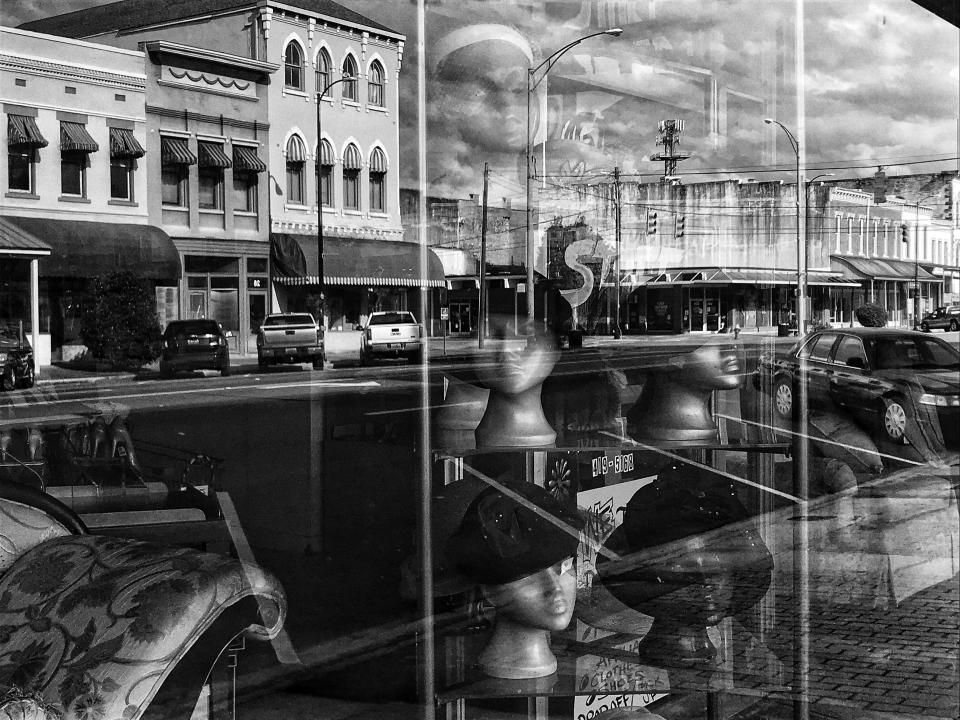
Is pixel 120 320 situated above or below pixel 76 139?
below

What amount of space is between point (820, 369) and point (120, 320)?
145 cm

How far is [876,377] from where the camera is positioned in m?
2.10

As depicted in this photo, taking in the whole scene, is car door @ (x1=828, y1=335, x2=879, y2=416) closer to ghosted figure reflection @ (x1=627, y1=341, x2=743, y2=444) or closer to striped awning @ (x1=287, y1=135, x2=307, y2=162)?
ghosted figure reflection @ (x1=627, y1=341, x2=743, y2=444)

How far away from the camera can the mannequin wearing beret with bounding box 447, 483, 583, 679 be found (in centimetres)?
208

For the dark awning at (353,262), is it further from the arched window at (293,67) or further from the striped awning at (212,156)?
the arched window at (293,67)

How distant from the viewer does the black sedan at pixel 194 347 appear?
1896 mm

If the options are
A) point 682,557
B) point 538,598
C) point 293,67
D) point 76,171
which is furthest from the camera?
point 682,557

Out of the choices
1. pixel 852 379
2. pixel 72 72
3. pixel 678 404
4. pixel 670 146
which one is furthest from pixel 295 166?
pixel 852 379

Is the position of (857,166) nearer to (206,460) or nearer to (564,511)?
(564,511)

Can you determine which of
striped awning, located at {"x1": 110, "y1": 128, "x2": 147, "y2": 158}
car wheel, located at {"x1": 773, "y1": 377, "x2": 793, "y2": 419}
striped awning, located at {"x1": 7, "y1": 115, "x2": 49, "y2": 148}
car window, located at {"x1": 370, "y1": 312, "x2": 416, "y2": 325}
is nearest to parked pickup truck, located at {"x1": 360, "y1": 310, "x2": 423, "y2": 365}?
car window, located at {"x1": 370, "y1": 312, "x2": 416, "y2": 325}

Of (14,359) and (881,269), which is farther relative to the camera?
(881,269)

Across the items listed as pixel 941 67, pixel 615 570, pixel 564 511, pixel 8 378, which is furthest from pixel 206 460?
pixel 941 67

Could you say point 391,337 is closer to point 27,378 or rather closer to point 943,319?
point 27,378

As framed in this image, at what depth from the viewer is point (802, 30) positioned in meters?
2.29
